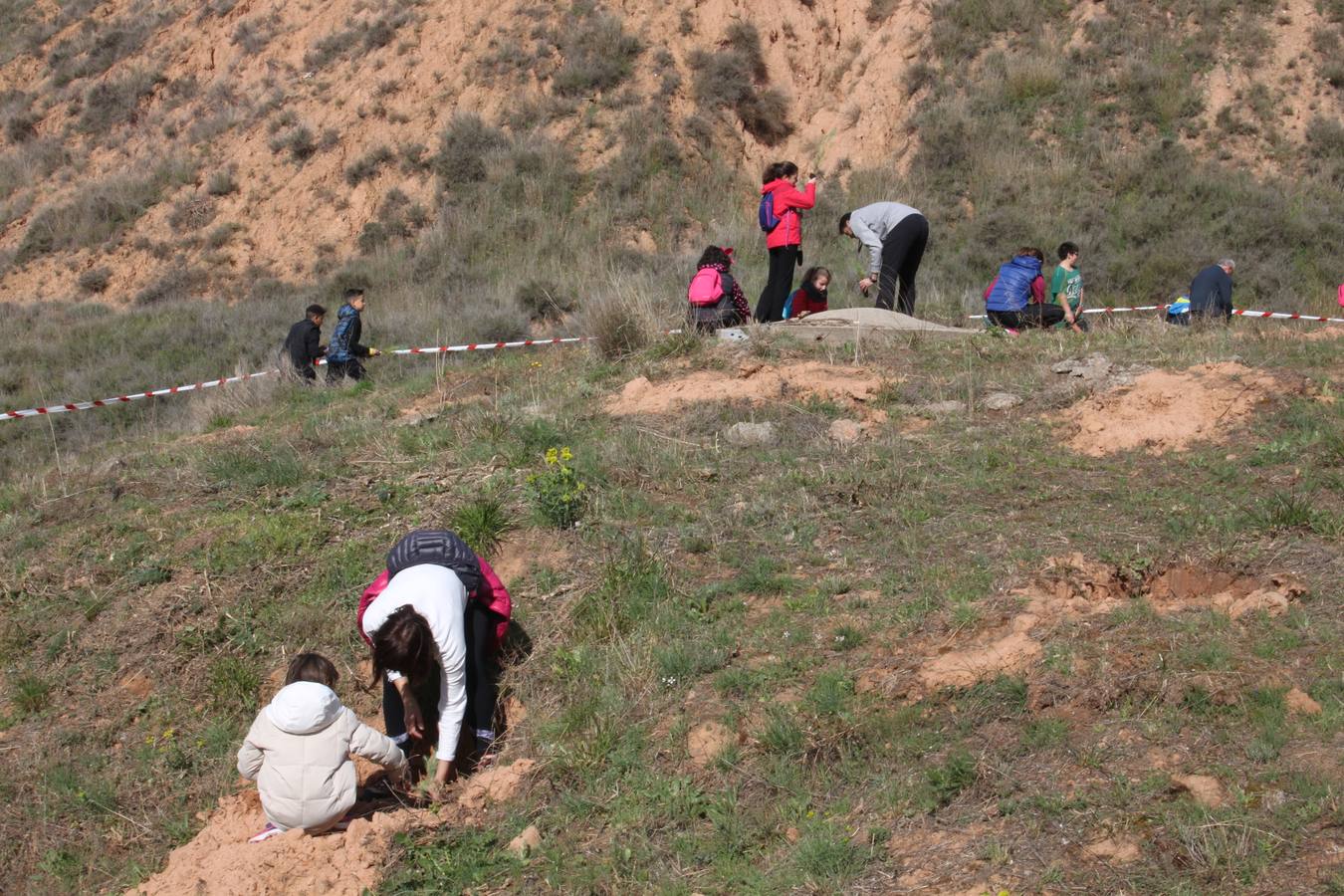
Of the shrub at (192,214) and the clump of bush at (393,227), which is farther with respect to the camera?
the shrub at (192,214)

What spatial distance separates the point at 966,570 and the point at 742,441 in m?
2.13

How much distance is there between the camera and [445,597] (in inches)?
201

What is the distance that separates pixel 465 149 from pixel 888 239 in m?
10.8

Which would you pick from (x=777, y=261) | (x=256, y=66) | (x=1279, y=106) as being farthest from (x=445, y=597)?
(x=256, y=66)

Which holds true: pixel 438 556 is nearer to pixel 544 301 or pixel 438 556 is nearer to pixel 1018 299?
pixel 1018 299

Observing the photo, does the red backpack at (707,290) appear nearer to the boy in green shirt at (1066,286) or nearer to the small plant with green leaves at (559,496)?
the boy in green shirt at (1066,286)

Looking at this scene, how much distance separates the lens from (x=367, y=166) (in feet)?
65.4

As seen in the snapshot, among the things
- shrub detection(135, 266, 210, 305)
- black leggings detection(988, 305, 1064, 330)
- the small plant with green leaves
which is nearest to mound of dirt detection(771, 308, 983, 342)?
black leggings detection(988, 305, 1064, 330)

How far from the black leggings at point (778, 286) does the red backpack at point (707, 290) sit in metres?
0.60

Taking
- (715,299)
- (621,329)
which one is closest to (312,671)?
(621,329)

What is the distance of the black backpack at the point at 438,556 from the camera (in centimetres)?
538

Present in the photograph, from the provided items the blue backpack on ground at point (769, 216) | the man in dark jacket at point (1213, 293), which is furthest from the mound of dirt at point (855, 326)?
the man in dark jacket at point (1213, 293)

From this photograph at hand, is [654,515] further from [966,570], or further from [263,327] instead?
[263,327]

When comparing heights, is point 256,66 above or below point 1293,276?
above
